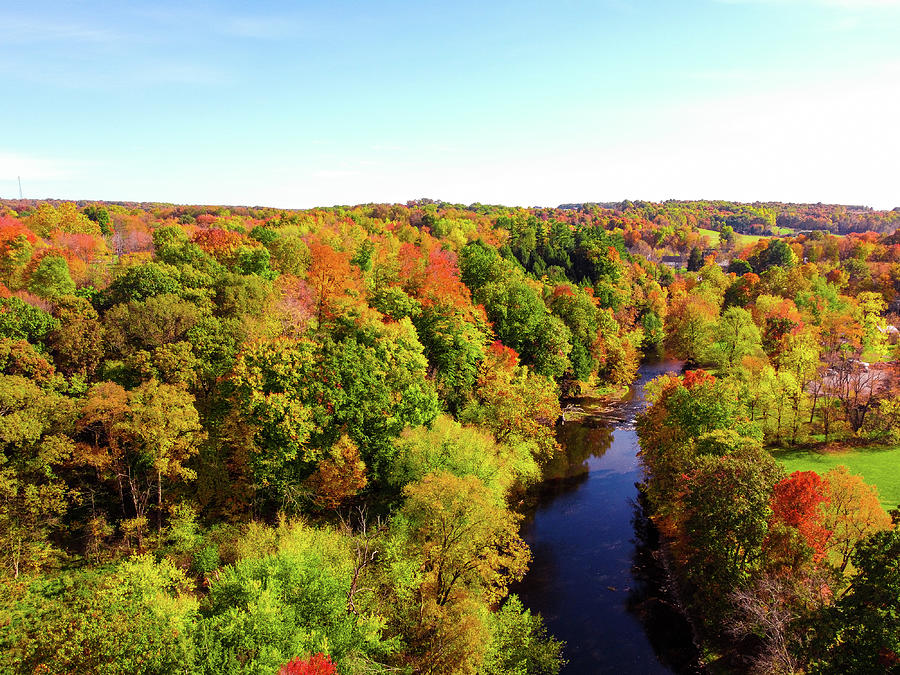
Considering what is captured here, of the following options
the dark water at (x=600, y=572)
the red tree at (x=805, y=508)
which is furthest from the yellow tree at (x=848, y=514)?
the dark water at (x=600, y=572)

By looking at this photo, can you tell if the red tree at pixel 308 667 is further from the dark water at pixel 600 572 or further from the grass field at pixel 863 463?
the grass field at pixel 863 463

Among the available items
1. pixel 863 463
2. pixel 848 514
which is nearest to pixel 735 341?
pixel 863 463

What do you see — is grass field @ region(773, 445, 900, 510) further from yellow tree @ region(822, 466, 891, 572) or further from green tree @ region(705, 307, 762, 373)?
green tree @ region(705, 307, 762, 373)

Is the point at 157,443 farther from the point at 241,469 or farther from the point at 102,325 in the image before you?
the point at 102,325

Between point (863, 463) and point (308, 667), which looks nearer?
point (308, 667)

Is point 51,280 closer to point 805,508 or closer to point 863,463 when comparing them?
point 805,508

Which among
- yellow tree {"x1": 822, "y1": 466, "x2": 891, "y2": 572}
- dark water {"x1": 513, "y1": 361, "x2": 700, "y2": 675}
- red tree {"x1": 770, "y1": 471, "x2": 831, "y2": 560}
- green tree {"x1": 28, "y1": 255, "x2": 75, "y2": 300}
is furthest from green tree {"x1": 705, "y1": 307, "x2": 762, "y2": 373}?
green tree {"x1": 28, "y1": 255, "x2": 75, "y2": 300}

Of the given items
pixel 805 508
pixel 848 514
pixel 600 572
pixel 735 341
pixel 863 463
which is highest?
pixel 735 341
